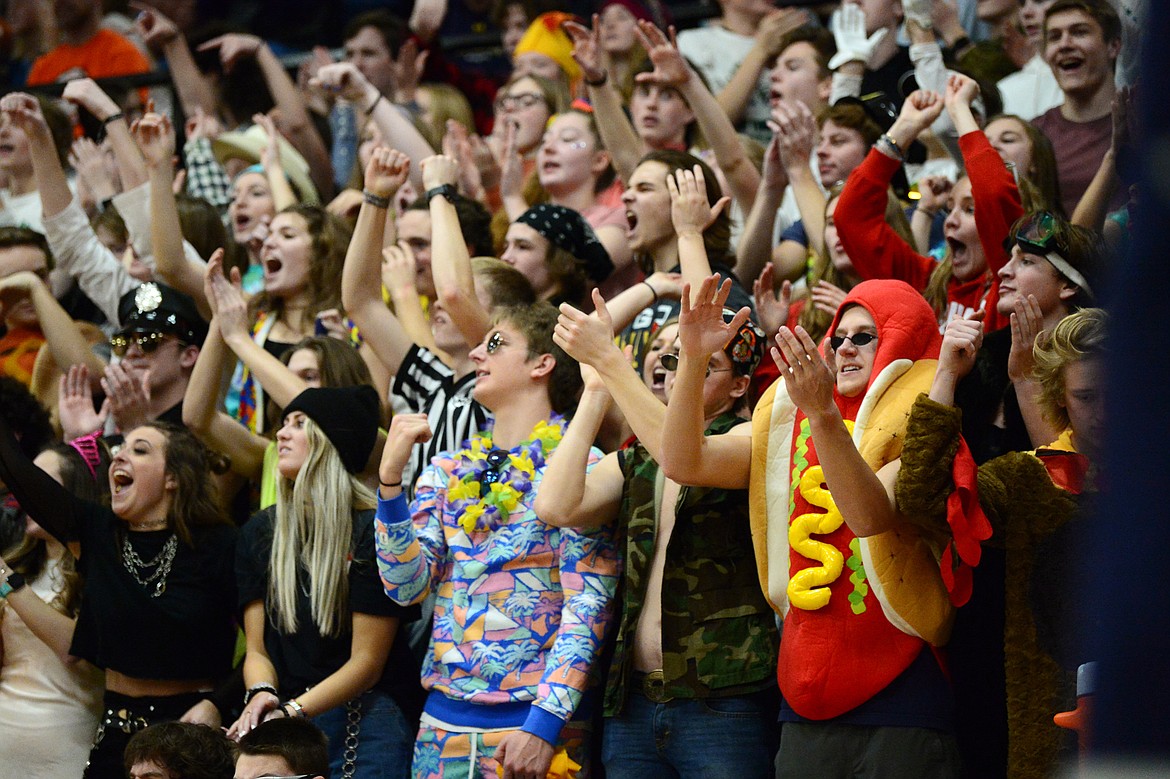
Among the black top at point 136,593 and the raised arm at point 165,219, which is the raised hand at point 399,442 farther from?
the raised arm at point 165,219

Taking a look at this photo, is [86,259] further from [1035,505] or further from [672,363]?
[1035,505]

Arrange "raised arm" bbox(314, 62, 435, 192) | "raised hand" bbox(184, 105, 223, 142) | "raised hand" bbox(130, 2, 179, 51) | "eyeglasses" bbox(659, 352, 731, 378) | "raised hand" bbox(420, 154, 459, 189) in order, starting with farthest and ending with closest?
1. "raised hand" bbox(130, 2, 179, 51)
2. "raised hand" bbox(184, 105, 223, 142)
3. "raised arm" bbox(314, 62, 435, 192)
4. "raised hand" bbox(420, 154, 459, 189)
5. "eyeglasses" bbox(659, 352, 731, 378)

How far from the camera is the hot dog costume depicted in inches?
139

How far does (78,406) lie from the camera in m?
5.65

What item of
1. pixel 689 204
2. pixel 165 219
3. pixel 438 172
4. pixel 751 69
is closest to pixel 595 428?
pixel 689 204

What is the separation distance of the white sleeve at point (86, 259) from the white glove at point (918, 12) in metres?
3.34

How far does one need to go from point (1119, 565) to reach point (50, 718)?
14.6ft

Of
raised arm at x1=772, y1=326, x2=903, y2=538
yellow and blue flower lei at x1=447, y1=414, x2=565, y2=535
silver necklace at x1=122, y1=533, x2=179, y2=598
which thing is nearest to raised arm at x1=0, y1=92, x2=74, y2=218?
silver necklace at x1=122, y1=533, x2=179, y2=598

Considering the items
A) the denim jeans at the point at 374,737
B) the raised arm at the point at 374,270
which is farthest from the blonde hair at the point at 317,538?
the raised arm at the point at 374,270

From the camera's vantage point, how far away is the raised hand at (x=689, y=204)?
4.61 m

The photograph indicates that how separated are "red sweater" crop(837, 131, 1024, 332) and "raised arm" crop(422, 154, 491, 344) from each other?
1.14m

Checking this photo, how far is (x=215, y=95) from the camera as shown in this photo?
8.48 m

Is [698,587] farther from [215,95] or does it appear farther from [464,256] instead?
[215,95]

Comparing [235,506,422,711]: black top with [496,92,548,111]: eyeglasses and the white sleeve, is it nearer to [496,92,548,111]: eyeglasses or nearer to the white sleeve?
the white sleeve
